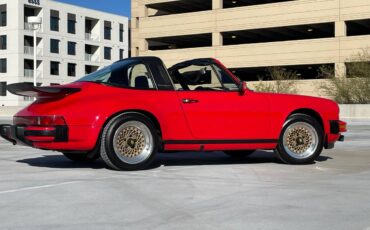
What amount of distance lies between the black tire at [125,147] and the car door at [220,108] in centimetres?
60

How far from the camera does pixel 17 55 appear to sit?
6225 centimetres

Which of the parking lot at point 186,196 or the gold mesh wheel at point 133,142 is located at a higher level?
the gold mesh wheel at point 133,142

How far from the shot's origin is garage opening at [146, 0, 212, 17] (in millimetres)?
53912

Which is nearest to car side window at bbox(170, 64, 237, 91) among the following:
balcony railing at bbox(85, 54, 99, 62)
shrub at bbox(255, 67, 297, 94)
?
shrub at bbox(255, 67, 297, 94)

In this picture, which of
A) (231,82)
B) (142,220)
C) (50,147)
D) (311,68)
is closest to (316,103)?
(231,82)

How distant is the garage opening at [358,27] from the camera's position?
47.2m

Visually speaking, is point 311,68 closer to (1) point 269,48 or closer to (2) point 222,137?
(1) point 269,48

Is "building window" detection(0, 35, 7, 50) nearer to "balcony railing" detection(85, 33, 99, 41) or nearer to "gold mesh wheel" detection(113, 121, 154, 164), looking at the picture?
"balcony railing" detection(85, 33, 99, 41)

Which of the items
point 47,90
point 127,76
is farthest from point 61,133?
point 127,76

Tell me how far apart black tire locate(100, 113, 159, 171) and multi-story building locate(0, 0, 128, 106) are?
57.0 m

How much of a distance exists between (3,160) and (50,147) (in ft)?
6.89

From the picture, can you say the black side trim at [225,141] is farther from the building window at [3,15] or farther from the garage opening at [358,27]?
the building window at [3,15]

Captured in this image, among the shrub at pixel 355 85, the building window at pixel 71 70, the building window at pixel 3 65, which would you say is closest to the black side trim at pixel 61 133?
the shrub at pixel 355 85

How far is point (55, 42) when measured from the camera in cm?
6812
